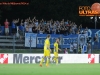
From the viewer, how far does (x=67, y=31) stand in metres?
42.3

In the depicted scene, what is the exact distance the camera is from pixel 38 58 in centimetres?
3591

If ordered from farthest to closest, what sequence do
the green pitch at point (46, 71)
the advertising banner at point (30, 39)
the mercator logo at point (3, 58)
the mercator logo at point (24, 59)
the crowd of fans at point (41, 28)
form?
the crowd of fans at point (41, 28), the advertising banner at point (30, 39), the mercator logo at point (24, 59), the mercator logo at point (3, 58), the green pitch at point (46, 71)

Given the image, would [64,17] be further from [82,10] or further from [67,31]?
[67,31]

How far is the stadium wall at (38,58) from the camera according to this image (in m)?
35.2

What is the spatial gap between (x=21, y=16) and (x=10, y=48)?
1249 centimetres

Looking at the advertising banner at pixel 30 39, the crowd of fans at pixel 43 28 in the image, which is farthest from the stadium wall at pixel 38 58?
the crowd of fans at pixel 43 28

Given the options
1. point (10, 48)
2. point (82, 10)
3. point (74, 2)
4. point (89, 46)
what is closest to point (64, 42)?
point (89, 46)

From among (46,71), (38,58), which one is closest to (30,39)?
(38,58)

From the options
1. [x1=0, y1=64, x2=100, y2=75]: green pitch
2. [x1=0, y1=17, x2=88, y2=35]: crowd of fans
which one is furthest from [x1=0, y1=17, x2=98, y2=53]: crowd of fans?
[x1=0, y1=64, x2=100, y2=75]: green pitch

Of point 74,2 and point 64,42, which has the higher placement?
point 74,2

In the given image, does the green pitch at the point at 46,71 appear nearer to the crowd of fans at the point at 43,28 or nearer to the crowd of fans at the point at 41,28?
the crowd of fans at the point at 41,28

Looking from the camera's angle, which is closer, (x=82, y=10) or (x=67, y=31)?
(x=67, y=31)

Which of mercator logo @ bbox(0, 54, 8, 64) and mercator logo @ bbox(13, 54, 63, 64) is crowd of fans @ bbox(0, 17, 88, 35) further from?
mercator logo @ bbox(0, 54, 8, 64)

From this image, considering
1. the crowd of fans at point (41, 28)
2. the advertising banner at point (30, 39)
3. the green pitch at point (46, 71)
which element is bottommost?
the green pitch at point (46, 71)
